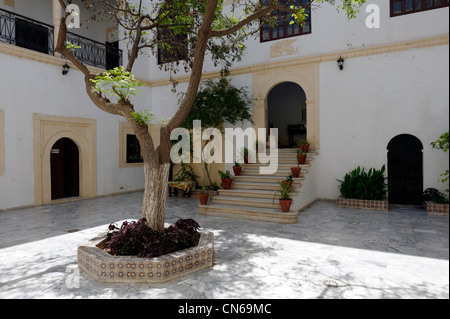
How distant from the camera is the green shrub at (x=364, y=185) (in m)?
7.80

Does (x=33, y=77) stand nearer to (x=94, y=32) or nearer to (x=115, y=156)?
(x=115, y=156)

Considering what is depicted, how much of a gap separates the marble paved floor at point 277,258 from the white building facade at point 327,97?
1.68 metres

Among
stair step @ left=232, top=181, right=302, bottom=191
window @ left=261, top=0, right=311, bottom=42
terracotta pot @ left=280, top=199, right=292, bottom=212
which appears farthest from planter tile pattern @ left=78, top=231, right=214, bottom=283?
window @ left=261, top=0, right=311, bottom=42

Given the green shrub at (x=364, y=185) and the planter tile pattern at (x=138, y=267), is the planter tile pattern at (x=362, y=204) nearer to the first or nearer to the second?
the green shrub at (x=364, y=185)

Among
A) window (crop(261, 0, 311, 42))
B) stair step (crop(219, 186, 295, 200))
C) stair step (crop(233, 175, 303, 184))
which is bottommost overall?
stair step (crop(219, 186, 295, 200))

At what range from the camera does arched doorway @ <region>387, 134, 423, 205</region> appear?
796cm

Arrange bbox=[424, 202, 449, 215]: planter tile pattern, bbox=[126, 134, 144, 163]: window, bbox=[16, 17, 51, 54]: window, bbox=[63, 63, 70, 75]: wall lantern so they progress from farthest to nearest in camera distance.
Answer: bbox=[126, 134, 144, 163]: window → bbox=[63, 63, 70, 75]: wall lantern → bbox=[16, 17, 51, 54]: window → bbox=[424, 202, 449, 215]: planter tile pattern

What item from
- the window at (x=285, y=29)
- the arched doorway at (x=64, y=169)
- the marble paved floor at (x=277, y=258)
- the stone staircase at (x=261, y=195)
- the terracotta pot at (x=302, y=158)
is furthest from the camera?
the arched doorway at (x=64, y=169)

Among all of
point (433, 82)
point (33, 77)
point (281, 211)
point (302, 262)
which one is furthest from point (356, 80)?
point (33, 77)

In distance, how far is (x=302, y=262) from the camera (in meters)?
4.13

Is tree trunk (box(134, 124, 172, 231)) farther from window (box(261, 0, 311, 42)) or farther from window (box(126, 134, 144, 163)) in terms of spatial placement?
window (box(126, 134, 144, 163))

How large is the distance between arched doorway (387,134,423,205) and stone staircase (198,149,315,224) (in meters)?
2.14

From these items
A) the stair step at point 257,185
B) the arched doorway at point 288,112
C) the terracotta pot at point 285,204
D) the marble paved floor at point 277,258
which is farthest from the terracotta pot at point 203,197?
the arched doorway at point 288,112

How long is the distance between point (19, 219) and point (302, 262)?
662 centimetres
